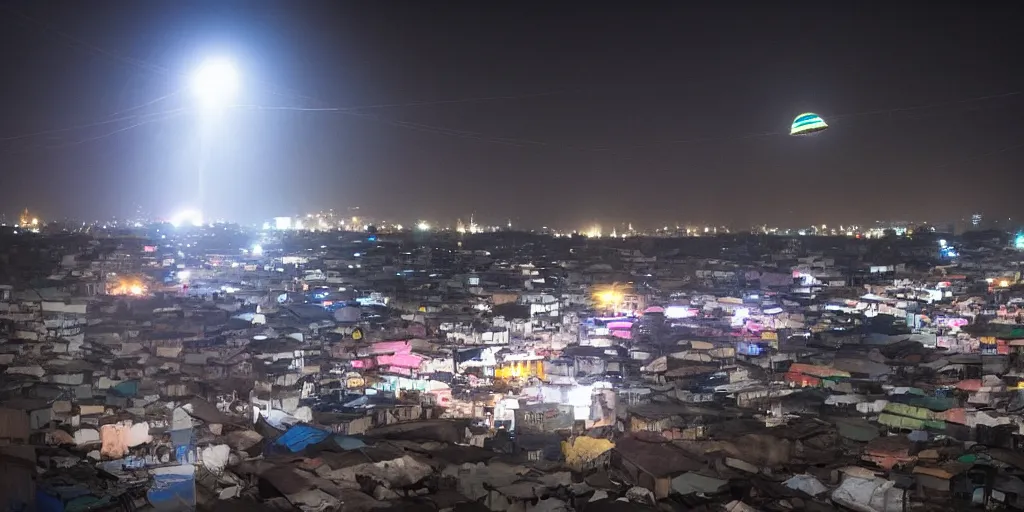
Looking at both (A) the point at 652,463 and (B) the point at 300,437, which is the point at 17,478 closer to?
(B) the point at 300,437

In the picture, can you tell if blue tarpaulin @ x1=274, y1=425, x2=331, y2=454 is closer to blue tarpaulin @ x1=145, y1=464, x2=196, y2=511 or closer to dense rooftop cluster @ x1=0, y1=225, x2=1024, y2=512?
dense rooftop cluster @ x1=0, y1=225, x2=1024, y2=512

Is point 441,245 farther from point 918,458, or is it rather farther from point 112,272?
point 918,458

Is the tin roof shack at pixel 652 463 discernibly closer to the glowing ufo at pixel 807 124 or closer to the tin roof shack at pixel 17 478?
the glowing ufo at pixel 807 124

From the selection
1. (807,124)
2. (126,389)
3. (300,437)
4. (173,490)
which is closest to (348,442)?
(300,437)

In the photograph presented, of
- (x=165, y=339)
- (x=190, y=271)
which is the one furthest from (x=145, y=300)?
(x=190, y=271)

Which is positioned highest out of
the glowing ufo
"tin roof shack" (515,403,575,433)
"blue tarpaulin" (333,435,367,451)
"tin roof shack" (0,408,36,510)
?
the glowing ufo

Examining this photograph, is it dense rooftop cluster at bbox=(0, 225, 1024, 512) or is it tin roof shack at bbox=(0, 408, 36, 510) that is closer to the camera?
tin roof shack at bbox=(0, 408, 36, 510)

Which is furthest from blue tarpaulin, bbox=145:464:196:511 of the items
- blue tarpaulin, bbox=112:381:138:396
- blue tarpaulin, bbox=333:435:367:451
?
blue tarpaulin, bbox=112:381:138:396

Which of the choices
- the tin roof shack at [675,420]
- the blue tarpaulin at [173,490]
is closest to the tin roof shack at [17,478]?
the blue tarpaulin at [173,490]
